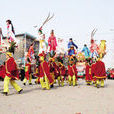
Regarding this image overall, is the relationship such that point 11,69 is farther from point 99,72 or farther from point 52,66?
point 99,72

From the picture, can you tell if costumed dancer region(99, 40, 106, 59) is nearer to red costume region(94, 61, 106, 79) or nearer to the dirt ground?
red costume region(94, 61, 106, 79)

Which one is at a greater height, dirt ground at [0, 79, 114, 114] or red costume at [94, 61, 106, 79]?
red costume at [94, 61, 106, 79]

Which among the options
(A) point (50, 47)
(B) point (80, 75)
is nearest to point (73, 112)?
(A) point (50, 47)

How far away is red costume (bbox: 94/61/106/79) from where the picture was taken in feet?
33.8

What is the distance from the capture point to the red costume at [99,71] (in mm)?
10307

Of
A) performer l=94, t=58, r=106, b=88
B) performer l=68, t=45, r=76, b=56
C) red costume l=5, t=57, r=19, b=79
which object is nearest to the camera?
red costume l=5, t=57, r=19, b=79

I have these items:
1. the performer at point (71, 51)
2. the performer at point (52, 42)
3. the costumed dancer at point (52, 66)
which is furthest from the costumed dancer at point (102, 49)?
the performer at point (52, 42)

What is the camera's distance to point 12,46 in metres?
8.15

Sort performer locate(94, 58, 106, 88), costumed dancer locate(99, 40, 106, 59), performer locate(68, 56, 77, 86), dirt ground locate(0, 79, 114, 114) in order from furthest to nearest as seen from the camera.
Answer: performer locate(68, 56, 77, 86) → costumed dancer locate(99, 40, 106, 59) → performer locate(94, 58, 106, 88) → dirt ground locate(0, 79, 114, 114)

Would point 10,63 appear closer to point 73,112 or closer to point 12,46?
point 12,46

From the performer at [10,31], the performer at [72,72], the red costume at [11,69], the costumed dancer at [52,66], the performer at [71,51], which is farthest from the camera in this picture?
the performer at [71,51]

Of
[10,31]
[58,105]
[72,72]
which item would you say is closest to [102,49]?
[72,72]

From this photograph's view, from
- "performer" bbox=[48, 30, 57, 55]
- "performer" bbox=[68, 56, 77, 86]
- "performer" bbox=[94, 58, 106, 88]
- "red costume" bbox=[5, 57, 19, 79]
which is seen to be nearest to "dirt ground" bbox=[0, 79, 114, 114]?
"red costume" bbox=[5, 57, 19, 79]

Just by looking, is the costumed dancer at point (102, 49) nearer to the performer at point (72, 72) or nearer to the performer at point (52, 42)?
the performer at point (72, 72)
